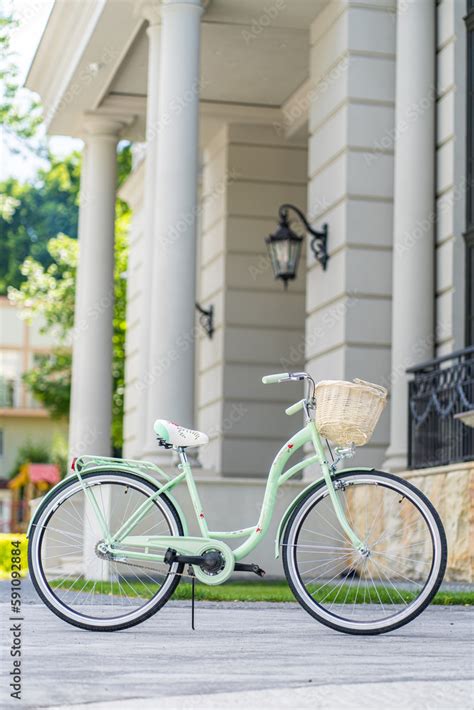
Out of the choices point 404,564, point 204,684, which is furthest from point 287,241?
point 204,684

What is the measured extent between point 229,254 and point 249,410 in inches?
84.2

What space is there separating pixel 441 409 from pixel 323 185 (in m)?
3.15

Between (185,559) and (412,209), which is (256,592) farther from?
(412,209)

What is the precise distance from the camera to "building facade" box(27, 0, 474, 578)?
11.7m

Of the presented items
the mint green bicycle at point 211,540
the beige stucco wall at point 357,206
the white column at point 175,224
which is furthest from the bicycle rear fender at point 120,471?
the beige stucco wall at point 357,206

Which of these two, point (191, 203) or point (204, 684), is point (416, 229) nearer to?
point (191, 203)

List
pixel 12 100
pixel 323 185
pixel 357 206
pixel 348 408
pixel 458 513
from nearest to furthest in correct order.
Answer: pixel 348 408 < pixel 458 513 < pixel 357 206 < pixel 323 185 < pixel 12 100

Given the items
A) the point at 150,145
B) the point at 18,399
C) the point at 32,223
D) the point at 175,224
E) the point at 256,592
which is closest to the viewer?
the point at 256,592

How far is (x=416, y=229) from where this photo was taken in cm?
1182

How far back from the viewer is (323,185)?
13.0 meters

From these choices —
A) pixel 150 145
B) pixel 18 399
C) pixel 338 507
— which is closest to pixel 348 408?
pixel 338 507

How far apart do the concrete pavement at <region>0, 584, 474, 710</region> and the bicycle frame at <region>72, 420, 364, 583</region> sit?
0.36 m

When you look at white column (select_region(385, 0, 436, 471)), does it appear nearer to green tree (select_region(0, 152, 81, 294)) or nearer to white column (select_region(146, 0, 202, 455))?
white column (select_region(146, 0, 202, 455))

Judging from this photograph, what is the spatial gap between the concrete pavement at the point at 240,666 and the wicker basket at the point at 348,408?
847mm
